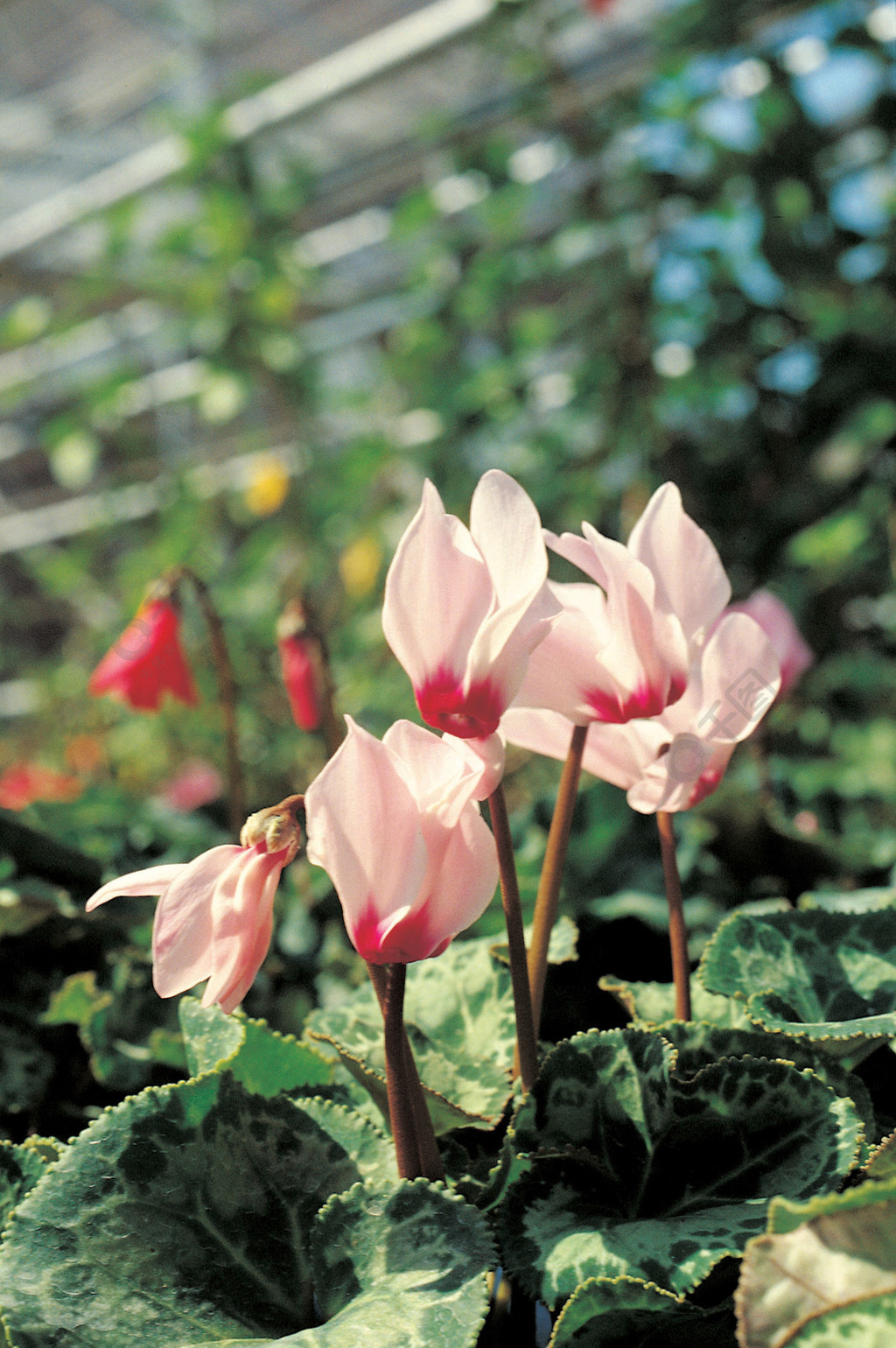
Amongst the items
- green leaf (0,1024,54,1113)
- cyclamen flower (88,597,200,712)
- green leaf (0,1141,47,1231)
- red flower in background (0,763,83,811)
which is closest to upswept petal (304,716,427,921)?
green leaf (0,1141,47,1231)

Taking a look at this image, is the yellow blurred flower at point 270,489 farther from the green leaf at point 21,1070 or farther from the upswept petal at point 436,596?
the upswept petal at point 436,596

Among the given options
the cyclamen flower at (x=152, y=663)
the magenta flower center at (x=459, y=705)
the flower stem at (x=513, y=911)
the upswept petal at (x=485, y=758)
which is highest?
the cyclamen flower at (x=152, y=663)

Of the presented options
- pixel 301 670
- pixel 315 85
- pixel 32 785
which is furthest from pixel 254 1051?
pixel 315 85

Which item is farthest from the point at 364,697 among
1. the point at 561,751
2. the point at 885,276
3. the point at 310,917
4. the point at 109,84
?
the point at 109,84

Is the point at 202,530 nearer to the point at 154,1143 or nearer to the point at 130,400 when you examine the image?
the point at 130,400

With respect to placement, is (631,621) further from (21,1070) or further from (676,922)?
(21,1070)

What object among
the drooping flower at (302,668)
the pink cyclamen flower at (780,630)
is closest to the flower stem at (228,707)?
the drooping flower at (302,668)

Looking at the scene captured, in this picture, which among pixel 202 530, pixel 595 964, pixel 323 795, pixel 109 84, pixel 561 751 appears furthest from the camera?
pixel 109 84
